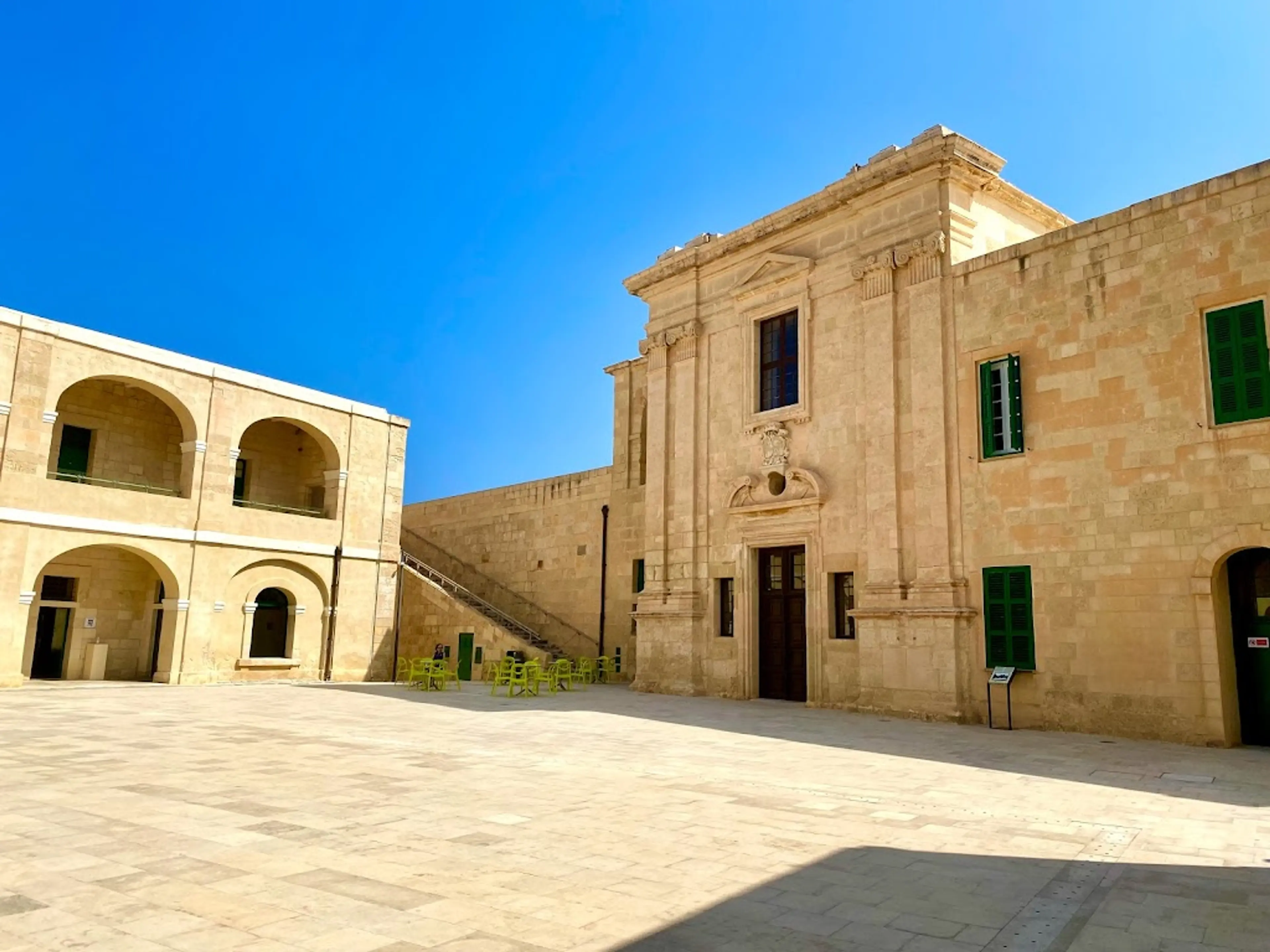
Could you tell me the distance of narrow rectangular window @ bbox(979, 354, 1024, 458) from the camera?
1382 centimetres

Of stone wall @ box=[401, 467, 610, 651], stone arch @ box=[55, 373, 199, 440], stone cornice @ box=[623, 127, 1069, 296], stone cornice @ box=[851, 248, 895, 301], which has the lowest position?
stone wall @ box=[401, 467, 610, 651]

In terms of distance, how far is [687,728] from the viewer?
12352mm

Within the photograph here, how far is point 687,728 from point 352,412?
50.5ft

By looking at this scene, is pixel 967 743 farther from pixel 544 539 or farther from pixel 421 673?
pixel 544 539

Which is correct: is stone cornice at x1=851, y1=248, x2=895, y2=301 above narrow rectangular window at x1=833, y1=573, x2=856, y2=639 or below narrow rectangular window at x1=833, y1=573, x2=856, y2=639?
above

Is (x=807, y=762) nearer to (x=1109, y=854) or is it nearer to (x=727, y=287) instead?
(x=1109, y=854)

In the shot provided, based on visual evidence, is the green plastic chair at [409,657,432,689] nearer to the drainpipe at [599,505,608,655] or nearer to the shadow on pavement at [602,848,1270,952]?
the drainpipe at [599,505,608,655]

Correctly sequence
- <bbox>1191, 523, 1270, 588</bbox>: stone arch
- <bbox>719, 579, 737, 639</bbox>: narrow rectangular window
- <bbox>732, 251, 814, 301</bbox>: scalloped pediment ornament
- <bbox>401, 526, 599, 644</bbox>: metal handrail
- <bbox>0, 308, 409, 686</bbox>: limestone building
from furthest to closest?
<bbox>401, 526, 599, 644</bbox>: metal handrail, <bbox>0, 308, 409, 686</bbox>: limestone building, <bbox>719, 579, 737, 639</bbox>: narrow rectangular window, <bbox>732, 251, 814, 301</bbox>: scalloped pediment ornament, <bbox>1191, 523, 1270, 588</bbox>: stone arch

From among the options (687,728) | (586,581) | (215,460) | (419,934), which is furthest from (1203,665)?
(215,460)

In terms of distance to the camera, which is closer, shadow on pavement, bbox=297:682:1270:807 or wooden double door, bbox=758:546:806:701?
shadow on pavement, bbox=297:682:1270:807

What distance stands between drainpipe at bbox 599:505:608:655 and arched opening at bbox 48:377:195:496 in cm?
1005

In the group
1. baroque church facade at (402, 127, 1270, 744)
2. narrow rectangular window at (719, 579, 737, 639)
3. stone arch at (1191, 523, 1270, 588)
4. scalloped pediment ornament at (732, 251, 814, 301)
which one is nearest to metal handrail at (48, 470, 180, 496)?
baroque church facade at (402, 127, 1270, 744)

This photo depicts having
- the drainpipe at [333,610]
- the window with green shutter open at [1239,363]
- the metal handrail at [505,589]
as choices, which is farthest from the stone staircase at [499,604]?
the window with green shutter open at [1239,363]

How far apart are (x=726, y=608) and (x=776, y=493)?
2665 millimetres
